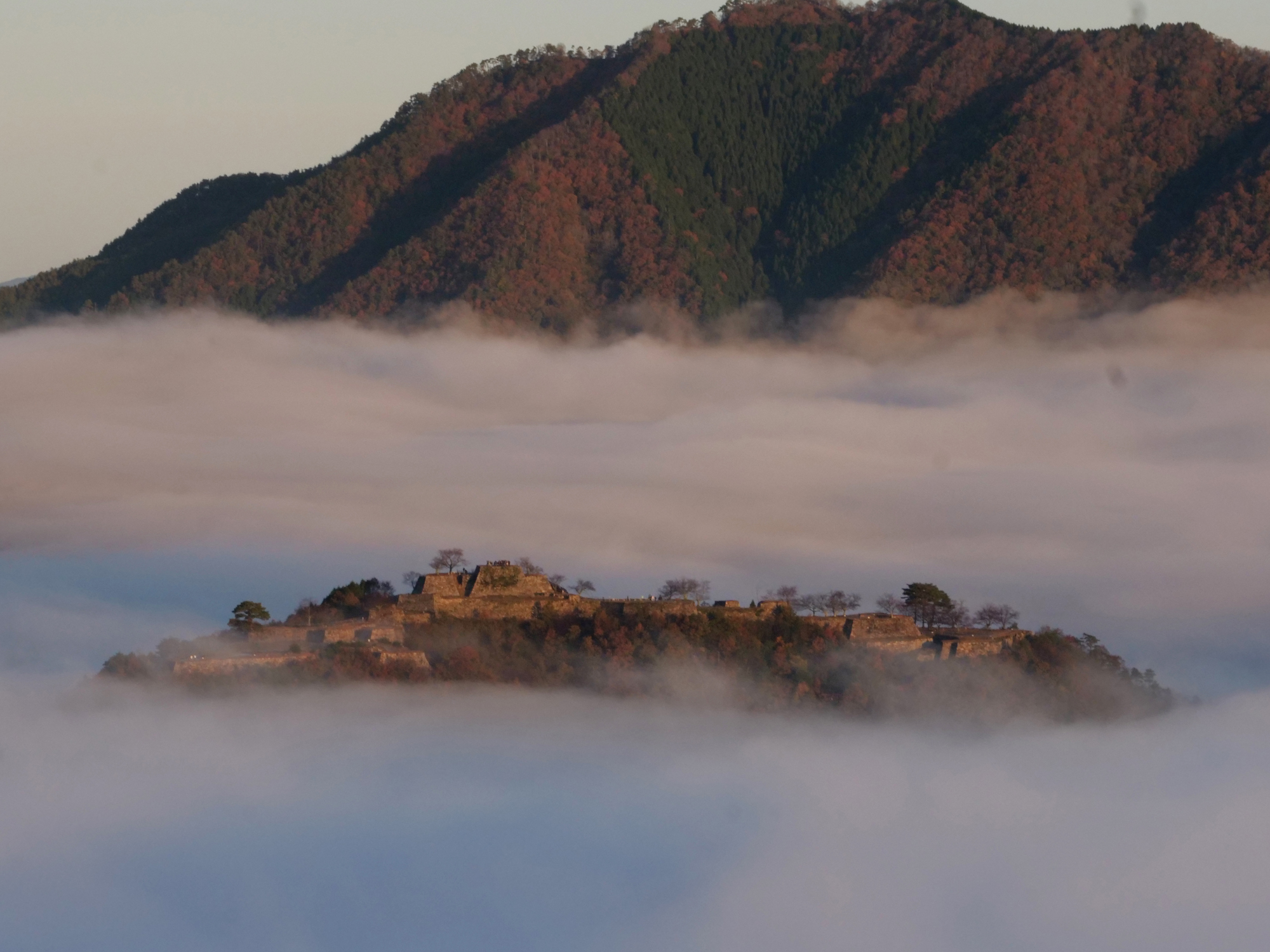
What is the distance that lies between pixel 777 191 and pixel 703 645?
97.0 metres

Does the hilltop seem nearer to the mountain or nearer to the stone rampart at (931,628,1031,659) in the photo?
the stone rampart at (931,628,1031,659)

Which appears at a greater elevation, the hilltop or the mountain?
the mountain

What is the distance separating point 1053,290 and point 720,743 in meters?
94.9

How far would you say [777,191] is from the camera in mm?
184000

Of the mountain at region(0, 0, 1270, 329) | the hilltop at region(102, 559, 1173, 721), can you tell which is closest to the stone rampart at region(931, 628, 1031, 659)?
the hilltop at region(102, 559, 1173, 721)

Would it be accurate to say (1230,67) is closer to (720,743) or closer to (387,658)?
(720,743)

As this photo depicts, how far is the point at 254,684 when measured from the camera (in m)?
83.9

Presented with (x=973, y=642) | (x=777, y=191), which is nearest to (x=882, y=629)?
(x=973, y=642)

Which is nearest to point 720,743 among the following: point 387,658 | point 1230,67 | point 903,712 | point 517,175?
point 903,712

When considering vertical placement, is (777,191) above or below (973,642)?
above

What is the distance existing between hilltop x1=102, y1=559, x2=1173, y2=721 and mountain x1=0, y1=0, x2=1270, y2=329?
85255 millimetres

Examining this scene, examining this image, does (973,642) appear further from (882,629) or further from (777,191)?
(777,191)

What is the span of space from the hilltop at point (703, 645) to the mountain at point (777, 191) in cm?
8525

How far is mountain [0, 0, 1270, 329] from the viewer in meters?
178
